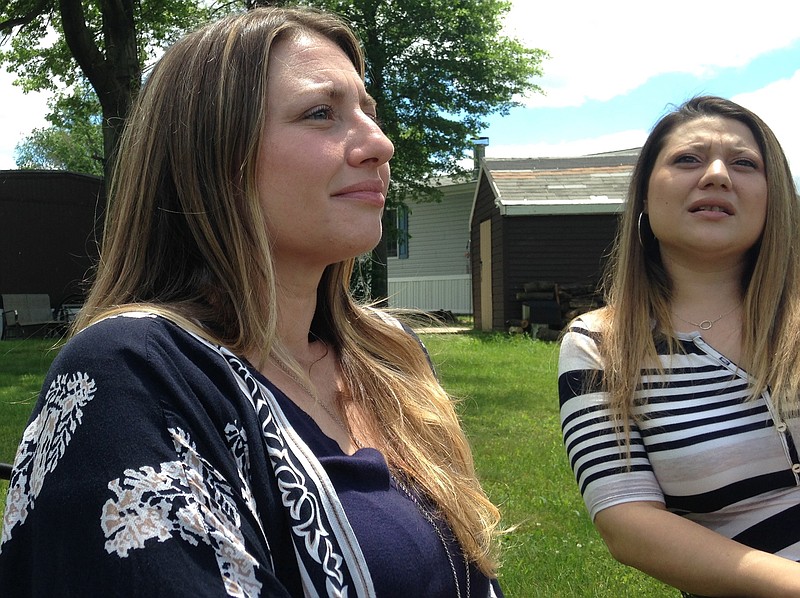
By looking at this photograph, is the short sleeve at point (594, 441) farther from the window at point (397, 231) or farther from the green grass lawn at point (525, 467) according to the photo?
the window at point (397, 231)

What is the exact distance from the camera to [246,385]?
1.28 m

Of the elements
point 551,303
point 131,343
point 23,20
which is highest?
point 23,20

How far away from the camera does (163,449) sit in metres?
1.08

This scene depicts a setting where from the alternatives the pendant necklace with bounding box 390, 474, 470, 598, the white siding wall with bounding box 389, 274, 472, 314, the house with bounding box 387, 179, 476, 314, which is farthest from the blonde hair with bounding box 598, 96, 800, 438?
the house with bounding box 387, 179, 476, 314

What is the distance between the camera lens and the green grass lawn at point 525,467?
3.49m

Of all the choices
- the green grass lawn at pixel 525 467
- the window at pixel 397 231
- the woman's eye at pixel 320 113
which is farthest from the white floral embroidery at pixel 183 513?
the window at pixel 397 231

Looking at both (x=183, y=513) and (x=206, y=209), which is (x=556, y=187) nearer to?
(x=206, y=209)

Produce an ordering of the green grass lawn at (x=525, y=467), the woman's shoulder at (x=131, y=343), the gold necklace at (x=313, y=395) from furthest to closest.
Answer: the green grass lawn at (x=525, y=467) < the gold necklace at (x=313, y=395) < the woman's shoulder at (x=131, y=343)

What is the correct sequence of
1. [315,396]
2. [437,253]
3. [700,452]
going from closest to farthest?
1. [315,396]
2. [700,452]
3. [437,253]

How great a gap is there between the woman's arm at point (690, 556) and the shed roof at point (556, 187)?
13556 mm

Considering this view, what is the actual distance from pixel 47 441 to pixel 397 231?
839 inches

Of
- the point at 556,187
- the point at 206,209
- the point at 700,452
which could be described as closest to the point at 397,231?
the point at 556,187

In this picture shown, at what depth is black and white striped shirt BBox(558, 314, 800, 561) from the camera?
2.04 metres

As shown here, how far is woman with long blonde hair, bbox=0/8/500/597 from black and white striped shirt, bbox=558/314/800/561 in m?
0.50
